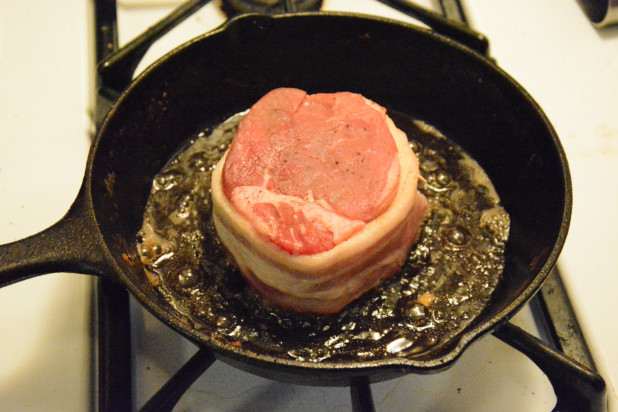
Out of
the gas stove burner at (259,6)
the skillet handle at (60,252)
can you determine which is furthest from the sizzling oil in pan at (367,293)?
the gas stove burner at (259,6)

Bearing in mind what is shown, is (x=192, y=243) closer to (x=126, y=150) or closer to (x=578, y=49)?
(x=126, y=150)

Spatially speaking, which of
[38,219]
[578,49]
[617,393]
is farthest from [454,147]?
[38,219]

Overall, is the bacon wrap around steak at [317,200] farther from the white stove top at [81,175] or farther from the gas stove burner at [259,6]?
the gas stove burner at [259,6]

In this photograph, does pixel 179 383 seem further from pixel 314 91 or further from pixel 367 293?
pixel 314 91

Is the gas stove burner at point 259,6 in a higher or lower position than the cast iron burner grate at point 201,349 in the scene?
higher

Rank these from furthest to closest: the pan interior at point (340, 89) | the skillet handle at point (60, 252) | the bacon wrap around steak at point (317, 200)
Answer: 1. the pan interior at point (340, 89)
2. the bacon wrap around steak at point (317, 200)
3. the skillet handle at point (60, 252)

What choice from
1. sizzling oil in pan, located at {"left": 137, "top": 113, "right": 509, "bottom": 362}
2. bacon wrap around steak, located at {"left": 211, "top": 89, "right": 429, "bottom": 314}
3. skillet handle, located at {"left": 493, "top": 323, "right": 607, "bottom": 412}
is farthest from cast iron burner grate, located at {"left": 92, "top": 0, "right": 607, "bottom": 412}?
bacon wrap around steak, located at {"left": 211, "top": 89, "right": 429, "bottom": 314}

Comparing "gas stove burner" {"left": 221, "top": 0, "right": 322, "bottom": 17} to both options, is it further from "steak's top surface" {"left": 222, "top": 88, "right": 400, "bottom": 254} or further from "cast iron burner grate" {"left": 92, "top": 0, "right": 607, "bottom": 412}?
"steak's top surface" {"left": 222, "top": 88, "right": 400, "bottom": 254}
